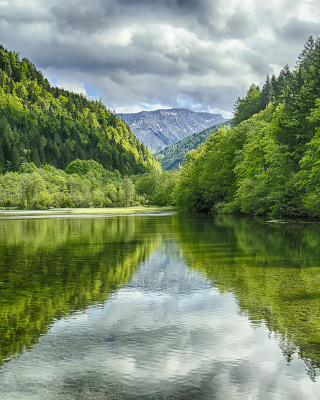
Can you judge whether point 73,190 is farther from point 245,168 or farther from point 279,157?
point 279,157

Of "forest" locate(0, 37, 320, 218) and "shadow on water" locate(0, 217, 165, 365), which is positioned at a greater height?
"forest" locate(0, 37, 320, 218)

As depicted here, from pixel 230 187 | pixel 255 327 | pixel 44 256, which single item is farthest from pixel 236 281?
pixel 230 187

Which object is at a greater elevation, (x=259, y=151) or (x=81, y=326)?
(x=259, y=151)

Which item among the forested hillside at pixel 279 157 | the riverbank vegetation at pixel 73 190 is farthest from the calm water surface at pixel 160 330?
the riverbank vegetation at pixel 73 190

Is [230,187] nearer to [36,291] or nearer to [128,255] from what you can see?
[128,255]

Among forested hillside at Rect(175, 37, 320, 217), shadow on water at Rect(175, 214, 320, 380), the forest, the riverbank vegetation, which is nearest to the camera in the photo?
shadow on water at Rect(175, 214, 320, 380)

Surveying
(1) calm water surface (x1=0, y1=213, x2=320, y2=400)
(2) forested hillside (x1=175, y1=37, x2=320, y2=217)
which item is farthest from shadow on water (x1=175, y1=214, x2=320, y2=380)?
(2) forested hillside (x1=175, y1=37, x2=320, y2=217)

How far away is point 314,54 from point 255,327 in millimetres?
52254

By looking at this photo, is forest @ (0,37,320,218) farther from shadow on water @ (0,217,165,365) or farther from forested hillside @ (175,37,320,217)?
shadow on water @ (0,217,165,365)

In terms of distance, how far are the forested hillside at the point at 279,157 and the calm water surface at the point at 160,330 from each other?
24788 mm

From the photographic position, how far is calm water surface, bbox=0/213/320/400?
20.7 feet

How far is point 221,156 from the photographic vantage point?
3081 inches

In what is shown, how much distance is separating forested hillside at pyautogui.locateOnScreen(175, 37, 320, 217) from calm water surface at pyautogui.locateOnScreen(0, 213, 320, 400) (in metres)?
24.8

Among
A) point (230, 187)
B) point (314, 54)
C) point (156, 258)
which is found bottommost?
point (156, 258)
